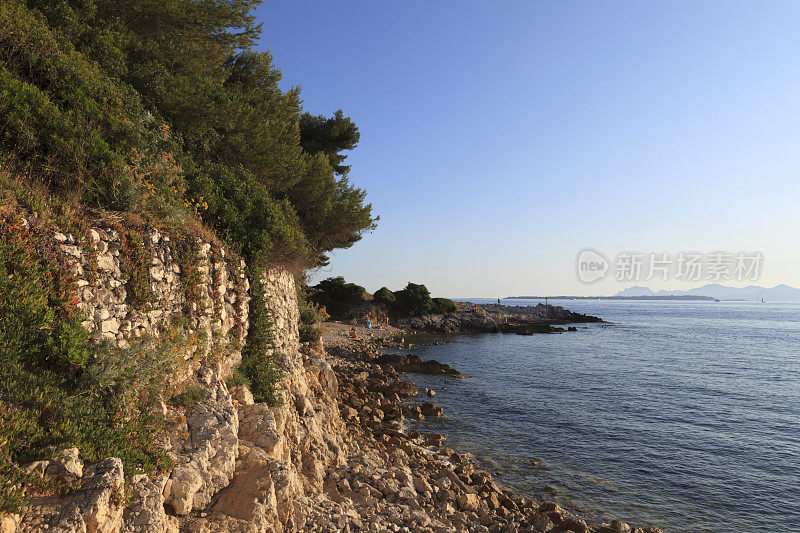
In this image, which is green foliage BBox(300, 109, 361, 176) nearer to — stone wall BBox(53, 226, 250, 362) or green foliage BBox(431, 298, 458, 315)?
stone wall BBox(53, 226, 250, 362)

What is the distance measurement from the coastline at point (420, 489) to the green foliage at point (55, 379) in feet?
15.1

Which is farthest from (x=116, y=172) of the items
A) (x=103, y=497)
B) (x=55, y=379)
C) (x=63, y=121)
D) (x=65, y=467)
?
(x=103, y=497)

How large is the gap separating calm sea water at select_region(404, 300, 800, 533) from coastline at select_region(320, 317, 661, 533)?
42.3 inches

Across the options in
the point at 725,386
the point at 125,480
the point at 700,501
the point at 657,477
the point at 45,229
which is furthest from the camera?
the point at 725,386

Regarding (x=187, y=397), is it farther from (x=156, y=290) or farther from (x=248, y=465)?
(x=156, y=290)

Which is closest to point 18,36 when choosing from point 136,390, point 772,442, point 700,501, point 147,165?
point 147,165

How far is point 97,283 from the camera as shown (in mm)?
6062

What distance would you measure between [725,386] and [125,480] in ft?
107

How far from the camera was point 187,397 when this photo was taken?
271 inches

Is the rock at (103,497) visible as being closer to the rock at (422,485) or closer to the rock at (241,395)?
the rock at (241,395)

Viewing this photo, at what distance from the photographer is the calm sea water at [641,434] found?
11.8 meters

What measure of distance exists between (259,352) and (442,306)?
51164 millimetres

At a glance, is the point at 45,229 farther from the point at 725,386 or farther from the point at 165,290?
the point at 725,386

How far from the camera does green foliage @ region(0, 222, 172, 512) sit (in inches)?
178
